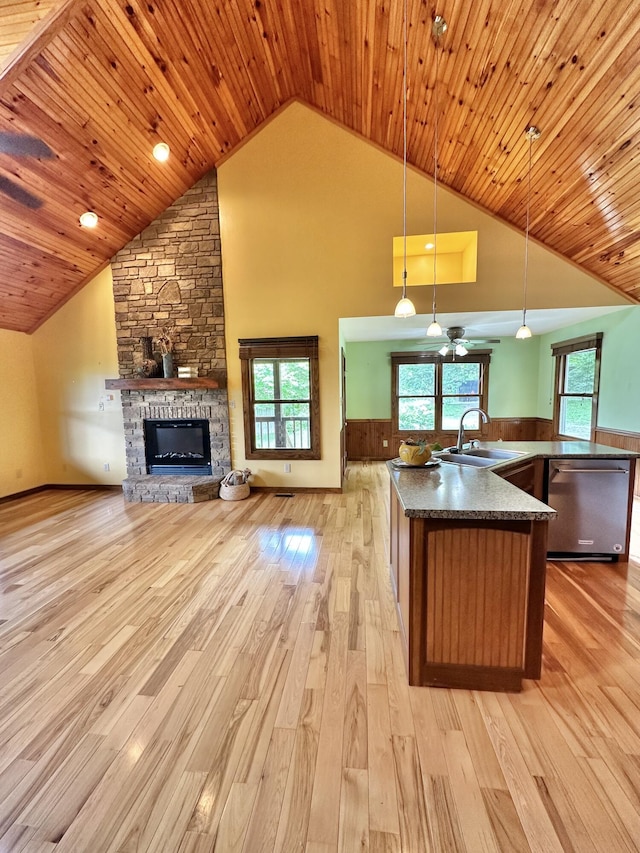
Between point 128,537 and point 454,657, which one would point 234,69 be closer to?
point 128,537

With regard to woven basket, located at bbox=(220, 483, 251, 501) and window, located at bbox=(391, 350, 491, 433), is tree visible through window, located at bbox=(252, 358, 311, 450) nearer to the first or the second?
woven basket, located at bbox=(220, 483, 251, 501)

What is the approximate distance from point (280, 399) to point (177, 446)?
167cm

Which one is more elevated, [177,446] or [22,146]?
[22,146]

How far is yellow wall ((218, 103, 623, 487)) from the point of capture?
4273 mm

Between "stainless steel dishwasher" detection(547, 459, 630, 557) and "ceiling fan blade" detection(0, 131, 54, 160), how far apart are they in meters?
5.16

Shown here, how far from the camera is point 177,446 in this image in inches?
206

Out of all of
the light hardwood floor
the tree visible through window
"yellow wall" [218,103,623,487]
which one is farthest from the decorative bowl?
the tree visible through window

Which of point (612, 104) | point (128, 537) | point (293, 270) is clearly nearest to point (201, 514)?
point (128, 537)

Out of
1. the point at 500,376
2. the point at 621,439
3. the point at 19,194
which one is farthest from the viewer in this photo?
the point at 500,376

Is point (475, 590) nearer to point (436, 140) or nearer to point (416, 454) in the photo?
point (416, 454)

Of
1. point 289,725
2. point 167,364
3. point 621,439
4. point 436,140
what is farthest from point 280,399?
point 621,439

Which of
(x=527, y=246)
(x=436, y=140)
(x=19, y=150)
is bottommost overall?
(x=527, y=246)

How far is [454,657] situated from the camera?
172cm

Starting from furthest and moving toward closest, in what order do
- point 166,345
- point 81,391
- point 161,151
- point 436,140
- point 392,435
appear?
point 392,435 → point 81,391 → point 166,345 → point 161,151 → point 436,140
